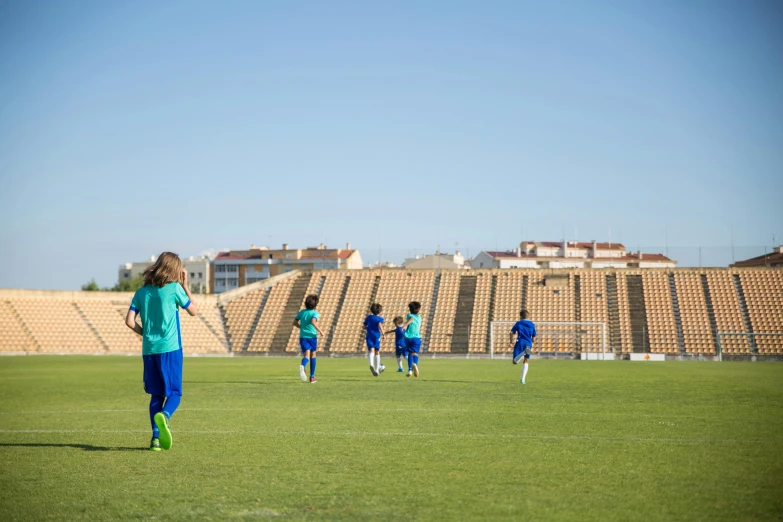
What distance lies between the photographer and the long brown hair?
370 inches

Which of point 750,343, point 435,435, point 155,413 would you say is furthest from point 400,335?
point 750,343

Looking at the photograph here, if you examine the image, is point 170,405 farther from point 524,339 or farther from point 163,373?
point 524,339

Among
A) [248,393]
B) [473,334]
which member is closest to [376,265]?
[473,334]

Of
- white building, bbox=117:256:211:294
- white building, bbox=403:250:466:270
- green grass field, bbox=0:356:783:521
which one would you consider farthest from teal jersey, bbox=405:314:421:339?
white building, bbox=117:256:211:294

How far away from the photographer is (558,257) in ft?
360

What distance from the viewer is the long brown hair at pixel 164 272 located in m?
9.40

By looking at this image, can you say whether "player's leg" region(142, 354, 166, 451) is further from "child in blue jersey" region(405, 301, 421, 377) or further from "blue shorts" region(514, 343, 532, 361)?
"child in blue jersey" region(405, 301, 421, 377)

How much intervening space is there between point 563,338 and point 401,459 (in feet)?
140

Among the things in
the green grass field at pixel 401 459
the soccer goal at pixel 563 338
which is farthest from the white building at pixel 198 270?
the green grass field at pixel 401 459

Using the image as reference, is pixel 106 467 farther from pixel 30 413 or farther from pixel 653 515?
pixel 30 413

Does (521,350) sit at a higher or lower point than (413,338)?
lower

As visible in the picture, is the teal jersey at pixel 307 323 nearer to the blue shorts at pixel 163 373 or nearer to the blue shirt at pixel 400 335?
the blue shirt at pixel 400 335

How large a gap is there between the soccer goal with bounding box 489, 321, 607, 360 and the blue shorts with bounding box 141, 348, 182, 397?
39104 millimetres

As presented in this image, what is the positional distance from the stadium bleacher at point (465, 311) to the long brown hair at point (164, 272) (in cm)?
4080
